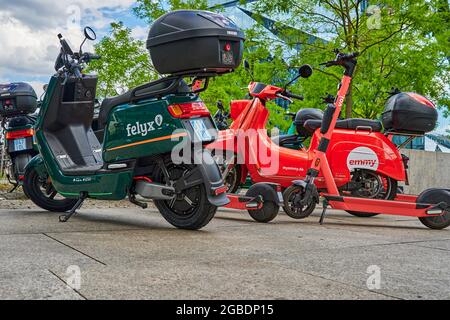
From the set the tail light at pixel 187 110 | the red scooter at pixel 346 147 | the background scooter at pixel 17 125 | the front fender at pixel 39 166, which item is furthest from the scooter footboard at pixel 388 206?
the background scooter at pixel 17 125

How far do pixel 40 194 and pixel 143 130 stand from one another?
1.92m

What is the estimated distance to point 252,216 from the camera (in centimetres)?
553

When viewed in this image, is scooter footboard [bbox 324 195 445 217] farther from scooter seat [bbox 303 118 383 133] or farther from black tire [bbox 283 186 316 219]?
scooter seat [bbox 303 118 383 133]

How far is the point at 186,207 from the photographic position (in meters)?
4.53

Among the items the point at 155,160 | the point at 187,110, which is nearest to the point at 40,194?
the point at 155,160

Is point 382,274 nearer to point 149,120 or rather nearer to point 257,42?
point 149,120

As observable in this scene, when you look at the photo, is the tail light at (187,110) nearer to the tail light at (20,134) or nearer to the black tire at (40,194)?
the black tire at (40,194)

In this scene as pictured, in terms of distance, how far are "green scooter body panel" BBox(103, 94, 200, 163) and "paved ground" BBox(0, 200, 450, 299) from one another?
0.63 metres

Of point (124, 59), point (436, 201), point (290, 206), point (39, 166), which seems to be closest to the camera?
point (436, 201)

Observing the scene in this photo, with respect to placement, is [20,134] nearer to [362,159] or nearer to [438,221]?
[362,159]

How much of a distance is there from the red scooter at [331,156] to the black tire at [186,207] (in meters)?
1.96

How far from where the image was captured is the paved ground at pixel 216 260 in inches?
93.8
